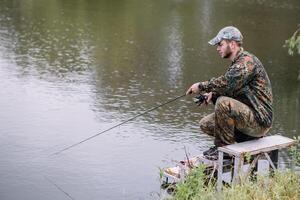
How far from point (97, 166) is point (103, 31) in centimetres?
1042

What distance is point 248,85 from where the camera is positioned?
5441 mm

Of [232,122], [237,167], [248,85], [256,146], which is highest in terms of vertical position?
[248,85]

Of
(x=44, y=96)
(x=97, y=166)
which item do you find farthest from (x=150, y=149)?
(x=44, y=96)

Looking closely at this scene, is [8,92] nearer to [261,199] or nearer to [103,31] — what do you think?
[261,199]

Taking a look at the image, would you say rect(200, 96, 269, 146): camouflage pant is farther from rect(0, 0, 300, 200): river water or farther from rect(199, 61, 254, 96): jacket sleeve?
rect(0, 0, 300, 200): river water

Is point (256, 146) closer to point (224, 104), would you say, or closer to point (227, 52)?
point (224, 104)

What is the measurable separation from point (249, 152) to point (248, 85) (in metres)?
0.66

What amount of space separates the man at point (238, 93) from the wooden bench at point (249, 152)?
0.13 m

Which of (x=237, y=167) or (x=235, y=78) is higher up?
(x=235, y=78)

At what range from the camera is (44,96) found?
955 centimetres

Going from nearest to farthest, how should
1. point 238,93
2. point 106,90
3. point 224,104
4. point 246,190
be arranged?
point 246,190 → point 224,104 → point 238,93 → point 106,90

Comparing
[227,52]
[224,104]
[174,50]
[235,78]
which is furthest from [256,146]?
[174,50]

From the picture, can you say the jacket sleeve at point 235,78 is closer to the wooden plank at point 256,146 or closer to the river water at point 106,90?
the wooden plank at point 256,146

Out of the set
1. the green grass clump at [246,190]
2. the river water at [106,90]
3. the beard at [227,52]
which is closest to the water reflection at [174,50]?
the river water at [106,90]
